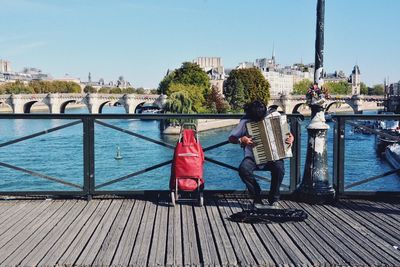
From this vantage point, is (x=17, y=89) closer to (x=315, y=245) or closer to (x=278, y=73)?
(x=278, y=73)

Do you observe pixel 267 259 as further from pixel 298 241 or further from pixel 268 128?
pixel 268 128

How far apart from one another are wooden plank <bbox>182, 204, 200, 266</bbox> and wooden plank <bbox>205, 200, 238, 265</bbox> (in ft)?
0.66

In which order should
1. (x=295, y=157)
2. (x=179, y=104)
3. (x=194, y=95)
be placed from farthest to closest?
(x=194, y=95)
(x=179, y=104)
(x=295, y=157)

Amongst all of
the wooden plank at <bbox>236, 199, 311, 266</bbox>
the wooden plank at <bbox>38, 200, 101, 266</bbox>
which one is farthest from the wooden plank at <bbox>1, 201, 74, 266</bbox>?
the wooden plank at <bbox>236, 199, 311, 266</bbox>

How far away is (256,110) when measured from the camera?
5949 millimetres

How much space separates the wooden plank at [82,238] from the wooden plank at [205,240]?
106 centimetres

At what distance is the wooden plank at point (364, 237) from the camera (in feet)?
15.3

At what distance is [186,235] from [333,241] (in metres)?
1.39

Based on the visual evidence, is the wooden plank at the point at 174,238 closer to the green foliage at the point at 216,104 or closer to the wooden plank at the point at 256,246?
the wooden plank at the point at 256,246

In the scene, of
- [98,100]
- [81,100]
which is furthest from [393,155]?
[98,100]

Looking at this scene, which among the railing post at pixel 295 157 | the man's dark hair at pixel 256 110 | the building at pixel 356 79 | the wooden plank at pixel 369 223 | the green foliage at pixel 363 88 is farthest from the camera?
the green foliage at pixel 363 88

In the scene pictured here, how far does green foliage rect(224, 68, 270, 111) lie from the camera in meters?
83.1

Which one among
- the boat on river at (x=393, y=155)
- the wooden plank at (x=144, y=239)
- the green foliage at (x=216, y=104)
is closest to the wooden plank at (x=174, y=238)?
the wooden plank at (x=144, y=239)

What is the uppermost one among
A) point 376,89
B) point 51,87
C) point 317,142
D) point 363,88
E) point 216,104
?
point 363,88
